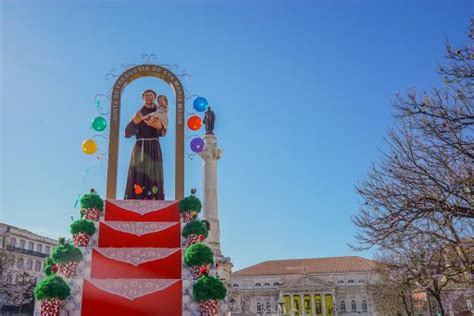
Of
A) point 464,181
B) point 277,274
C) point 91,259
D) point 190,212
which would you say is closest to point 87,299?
point 91,259

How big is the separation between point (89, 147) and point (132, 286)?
917 cm

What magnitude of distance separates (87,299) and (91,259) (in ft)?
5.78

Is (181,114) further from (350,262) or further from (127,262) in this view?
(350,262)

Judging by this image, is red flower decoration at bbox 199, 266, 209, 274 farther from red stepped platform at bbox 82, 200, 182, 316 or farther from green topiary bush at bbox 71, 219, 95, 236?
green topiary bush at bbox 71, 219, 95, 236

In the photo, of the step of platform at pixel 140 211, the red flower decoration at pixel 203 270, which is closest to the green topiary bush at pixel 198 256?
the red flower decoration at pixel 203 270

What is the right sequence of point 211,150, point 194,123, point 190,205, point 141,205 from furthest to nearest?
point 211,150 → point 194,123 → point 141,205 → point 190,205

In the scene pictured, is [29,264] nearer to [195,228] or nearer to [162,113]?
[162,113]

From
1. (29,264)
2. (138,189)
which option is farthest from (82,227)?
(29,264)

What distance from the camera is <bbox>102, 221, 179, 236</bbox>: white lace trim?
1606 centimetres

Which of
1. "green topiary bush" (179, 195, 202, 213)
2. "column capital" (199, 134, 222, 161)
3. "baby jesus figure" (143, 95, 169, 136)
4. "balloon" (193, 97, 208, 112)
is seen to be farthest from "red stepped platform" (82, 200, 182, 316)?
"column capital" (199, 134, 222, 161)

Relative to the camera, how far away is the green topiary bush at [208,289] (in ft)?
42.0

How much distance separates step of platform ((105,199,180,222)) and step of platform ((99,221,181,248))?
86 centimetres

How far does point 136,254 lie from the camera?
14.5 metres

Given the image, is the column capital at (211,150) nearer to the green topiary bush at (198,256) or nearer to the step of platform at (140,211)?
the step of platform at (140,211)
